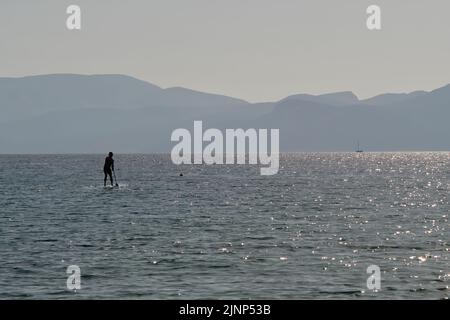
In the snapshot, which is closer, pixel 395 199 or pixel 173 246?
pixel 173 246

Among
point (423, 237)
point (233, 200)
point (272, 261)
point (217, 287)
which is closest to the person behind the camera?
point (217, 287)

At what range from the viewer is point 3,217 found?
156 ft

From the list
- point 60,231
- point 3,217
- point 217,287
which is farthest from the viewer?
point 3,217

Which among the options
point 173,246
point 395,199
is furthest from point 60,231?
point 395,199
